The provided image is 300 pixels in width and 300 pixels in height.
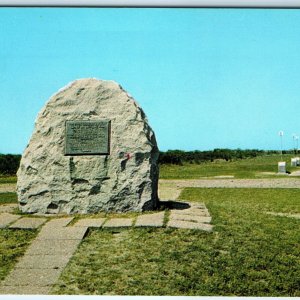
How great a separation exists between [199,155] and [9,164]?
54.4ft

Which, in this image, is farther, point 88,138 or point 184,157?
point 184,157

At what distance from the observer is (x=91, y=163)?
736 centimetres

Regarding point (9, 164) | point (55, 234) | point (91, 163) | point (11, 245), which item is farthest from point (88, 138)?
point (9, 164)

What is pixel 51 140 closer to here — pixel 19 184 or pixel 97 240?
pixel 19 184

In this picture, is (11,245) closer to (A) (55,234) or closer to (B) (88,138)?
(A) (55,234)

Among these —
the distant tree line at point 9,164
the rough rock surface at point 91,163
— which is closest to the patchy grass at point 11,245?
the rough rock surface at point 91,163

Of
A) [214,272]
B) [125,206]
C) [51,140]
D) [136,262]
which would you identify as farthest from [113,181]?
[214,272]

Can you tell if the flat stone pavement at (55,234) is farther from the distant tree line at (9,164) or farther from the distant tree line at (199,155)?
the distant tree line at (199,155)

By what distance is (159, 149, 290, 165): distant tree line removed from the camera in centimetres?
2906

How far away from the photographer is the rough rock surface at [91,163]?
730 centimetres

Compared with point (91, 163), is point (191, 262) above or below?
below

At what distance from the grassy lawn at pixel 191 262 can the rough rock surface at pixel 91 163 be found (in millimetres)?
1261

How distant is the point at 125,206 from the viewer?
7.28m

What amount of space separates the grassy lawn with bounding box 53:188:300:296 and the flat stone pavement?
145 mm
